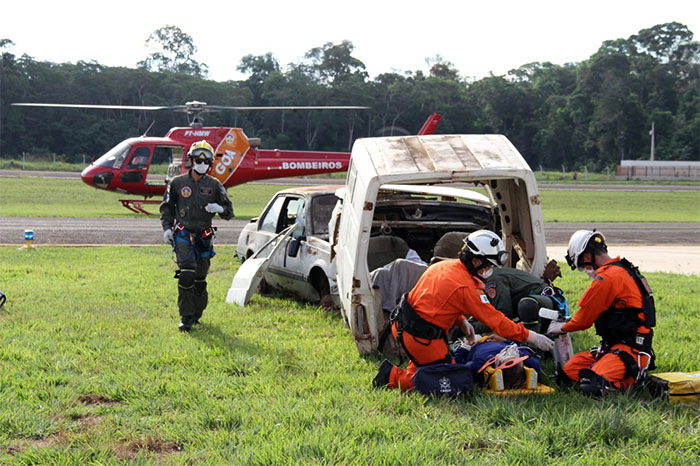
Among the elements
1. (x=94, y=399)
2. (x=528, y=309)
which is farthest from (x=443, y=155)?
(x=94, y=399)

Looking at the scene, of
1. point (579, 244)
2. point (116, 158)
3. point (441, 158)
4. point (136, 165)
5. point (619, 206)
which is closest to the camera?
point (579, 244)

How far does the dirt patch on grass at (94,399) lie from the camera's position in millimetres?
5348

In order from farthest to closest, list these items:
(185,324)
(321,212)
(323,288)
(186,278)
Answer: (321,212), (323,288), (186,278), (185,324)

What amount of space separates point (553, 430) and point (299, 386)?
1965 mm

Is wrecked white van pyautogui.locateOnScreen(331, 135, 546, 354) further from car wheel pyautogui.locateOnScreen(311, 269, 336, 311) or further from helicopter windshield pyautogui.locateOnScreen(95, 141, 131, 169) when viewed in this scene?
helicopter windshield pyautogui.locateOnScreen(95, 141, 131, 169)

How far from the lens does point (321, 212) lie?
944 centimetres

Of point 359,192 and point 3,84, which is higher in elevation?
point 3,84

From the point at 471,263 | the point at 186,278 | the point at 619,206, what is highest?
the point at 471,263

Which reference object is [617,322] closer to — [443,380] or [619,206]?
Result: [443,380]

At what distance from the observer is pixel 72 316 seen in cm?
821

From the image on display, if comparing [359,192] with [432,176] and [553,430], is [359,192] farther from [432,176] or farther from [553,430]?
[553,430]

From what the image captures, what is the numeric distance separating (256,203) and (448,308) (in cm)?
2585

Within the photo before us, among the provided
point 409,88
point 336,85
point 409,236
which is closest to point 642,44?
point 409,88

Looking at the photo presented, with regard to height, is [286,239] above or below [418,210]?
below
